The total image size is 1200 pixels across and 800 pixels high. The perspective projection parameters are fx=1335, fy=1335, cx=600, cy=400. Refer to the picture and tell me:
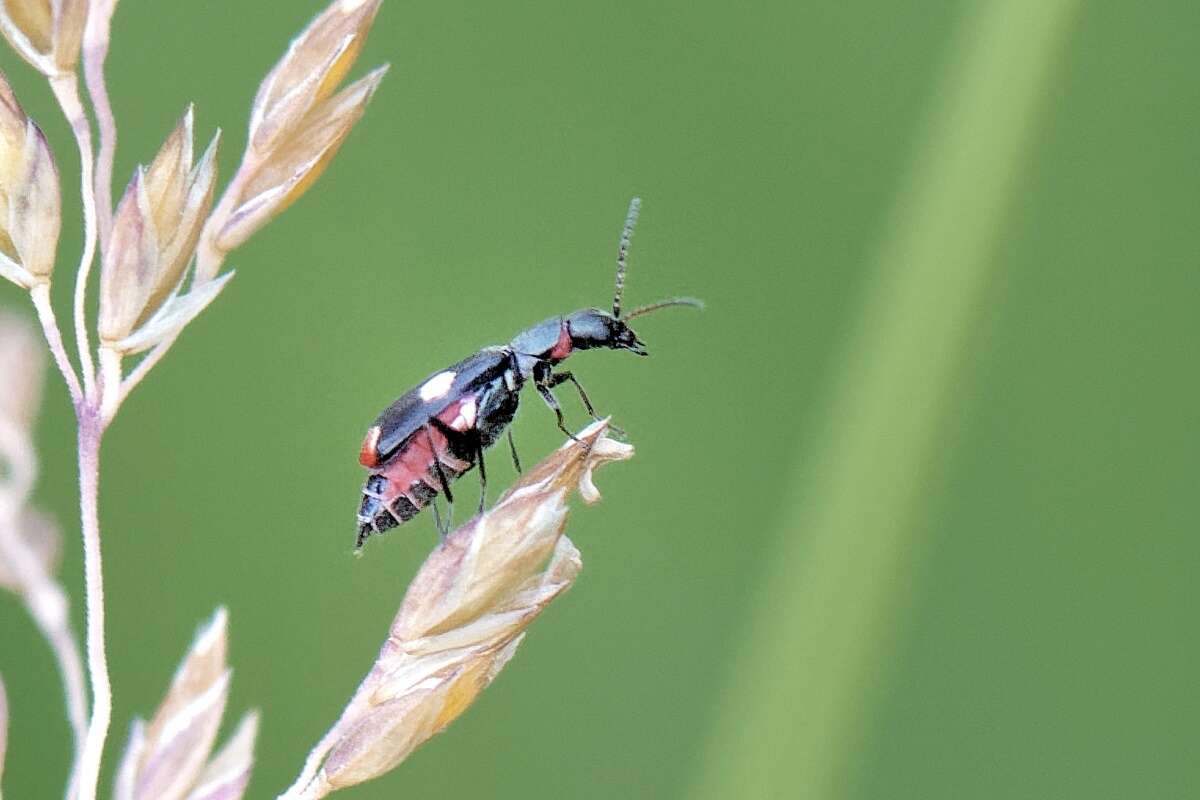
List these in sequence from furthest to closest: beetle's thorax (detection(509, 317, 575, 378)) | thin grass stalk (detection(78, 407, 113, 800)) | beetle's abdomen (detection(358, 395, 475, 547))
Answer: beetle's thorax (detection(509, 317, 575, 378))
beetle's abdomen (detection(358, 395, 475, 547))
thin grass stalk (detection(78, 407, 113, 800))

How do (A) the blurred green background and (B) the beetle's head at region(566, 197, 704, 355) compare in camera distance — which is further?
(A) the blurred green background

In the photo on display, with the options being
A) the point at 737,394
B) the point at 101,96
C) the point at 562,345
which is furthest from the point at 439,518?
the point at 737,394

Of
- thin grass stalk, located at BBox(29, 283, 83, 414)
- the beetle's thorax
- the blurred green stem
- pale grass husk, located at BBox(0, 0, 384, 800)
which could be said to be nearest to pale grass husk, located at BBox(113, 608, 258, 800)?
pale grass husk, located at BBox(0, 0, 384, 800)

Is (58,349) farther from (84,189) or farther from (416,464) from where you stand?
(416,464)

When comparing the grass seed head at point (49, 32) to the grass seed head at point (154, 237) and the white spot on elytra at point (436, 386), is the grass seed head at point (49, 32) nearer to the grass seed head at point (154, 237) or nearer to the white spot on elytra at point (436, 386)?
the grass seed head at point (154, 237)

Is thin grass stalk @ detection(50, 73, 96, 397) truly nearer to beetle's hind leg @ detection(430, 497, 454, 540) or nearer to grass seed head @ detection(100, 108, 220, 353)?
grass seed head @ detection(100, 108, 220, 353)

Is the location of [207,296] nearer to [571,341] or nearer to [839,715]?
[571,341]
